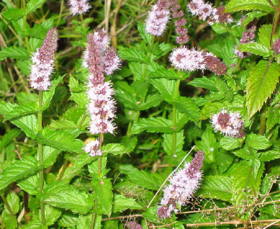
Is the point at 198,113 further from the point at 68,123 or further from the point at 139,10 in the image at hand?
the point at 139,10

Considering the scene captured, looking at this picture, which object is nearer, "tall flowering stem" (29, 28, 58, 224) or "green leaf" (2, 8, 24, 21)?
"tall flowering stem" (29, 28, 58, 224)

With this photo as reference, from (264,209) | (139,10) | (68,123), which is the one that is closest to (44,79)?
(68,123)

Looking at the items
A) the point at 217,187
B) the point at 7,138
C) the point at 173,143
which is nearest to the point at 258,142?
the point at 217,187

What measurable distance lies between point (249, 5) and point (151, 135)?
1521 millimetres

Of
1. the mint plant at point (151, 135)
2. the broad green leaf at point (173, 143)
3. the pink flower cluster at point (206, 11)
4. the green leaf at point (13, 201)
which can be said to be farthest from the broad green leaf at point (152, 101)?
the green leaf at point (13, 201)

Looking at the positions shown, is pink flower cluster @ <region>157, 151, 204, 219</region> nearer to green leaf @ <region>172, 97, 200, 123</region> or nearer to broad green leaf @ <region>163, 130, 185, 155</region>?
green leaf @ <region>172, 97, 200, 123</region>

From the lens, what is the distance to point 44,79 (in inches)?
82.9

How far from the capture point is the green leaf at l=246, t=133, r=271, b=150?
2.32 metres

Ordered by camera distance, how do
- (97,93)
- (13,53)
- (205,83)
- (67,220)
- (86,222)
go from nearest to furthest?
(97,93) < (86,222) < (67,220) < (205,83) < (13,53)

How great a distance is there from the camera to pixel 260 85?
6.73 feet

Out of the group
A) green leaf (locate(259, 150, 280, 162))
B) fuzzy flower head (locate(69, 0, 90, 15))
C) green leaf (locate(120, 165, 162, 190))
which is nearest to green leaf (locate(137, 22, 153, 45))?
fuzzy flower head (locate(69, 0, 90, 15))

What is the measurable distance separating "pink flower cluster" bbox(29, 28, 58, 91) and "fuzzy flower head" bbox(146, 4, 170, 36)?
859 millimetres

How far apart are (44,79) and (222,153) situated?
4.48ft

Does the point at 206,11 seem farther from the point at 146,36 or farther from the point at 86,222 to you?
the point at 86,222
